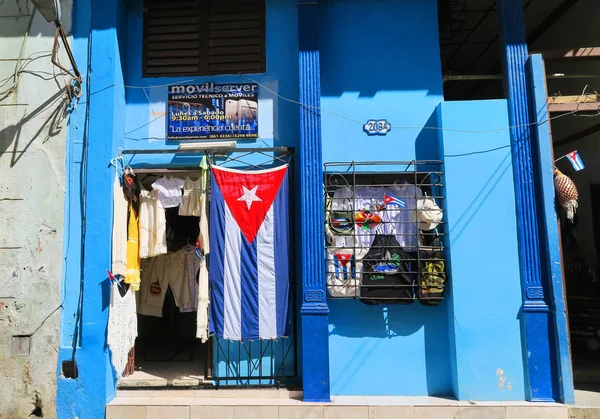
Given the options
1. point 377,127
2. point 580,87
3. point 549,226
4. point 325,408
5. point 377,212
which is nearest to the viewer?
point 325,408

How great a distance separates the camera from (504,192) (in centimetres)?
606

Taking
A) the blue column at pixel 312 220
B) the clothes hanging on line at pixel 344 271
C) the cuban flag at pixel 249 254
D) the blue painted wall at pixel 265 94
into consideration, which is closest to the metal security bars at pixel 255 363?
the cuban flag at pixel 249 254

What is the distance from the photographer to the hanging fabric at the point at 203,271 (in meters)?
6.03

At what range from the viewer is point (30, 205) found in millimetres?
6191

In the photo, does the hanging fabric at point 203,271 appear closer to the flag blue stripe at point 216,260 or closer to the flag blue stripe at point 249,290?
the flag blue stripe at point 216,260

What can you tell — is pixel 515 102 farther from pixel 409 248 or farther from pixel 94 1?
pixel 94 1

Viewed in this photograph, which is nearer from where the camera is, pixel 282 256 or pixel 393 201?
pixel 282 256

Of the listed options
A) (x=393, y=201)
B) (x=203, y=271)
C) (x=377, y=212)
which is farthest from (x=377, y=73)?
(x=203, y=271)

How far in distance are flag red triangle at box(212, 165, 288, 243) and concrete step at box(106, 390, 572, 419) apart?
7.60 feet

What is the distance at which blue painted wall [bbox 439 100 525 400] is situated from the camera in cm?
577

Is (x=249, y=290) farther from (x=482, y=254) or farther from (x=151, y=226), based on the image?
(x=482, y=254)

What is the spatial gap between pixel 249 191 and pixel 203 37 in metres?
2.63

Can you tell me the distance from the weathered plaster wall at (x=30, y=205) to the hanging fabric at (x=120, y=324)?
2.48 ft

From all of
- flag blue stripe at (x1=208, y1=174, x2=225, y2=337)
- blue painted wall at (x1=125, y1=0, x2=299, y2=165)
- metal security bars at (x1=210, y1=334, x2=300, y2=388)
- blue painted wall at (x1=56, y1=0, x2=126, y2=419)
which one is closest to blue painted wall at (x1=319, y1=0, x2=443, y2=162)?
blue painted wall at (x1=125, y1=0, x2=299, y2=165)
